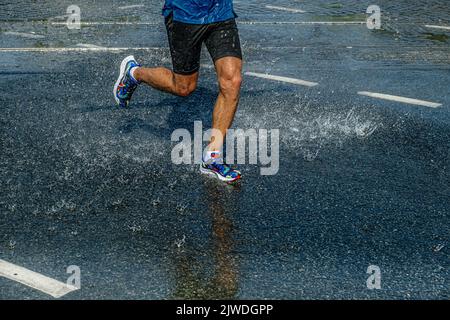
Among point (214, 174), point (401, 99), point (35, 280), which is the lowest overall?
point (401, 99)

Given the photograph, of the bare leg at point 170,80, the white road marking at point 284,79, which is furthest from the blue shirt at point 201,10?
the white road marking at point 284,79

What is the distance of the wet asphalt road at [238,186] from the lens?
4059mm

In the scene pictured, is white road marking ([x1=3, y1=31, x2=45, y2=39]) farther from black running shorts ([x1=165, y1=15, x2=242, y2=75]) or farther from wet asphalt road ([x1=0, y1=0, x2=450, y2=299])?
black running shorts ([x1=165, y1=15, x2=242, y2=75])

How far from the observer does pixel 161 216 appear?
4828 mm

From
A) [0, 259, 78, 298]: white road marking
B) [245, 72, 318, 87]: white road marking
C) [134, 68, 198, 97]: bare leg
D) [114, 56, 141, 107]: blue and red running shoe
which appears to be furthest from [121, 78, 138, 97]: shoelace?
[0, 259, 78, 298]: white road marking

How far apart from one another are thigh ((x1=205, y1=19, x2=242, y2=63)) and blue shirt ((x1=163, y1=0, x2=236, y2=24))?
51 millimetres

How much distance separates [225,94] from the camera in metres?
5.48

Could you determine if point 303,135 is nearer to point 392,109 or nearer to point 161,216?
point 392,109

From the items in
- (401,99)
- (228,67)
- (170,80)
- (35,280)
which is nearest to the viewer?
(35,280)

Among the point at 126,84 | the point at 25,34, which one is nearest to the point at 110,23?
the point at 25,34

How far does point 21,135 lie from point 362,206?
3.09m

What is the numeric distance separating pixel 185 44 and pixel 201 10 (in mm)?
311

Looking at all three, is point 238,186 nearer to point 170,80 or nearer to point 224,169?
point 224,169
